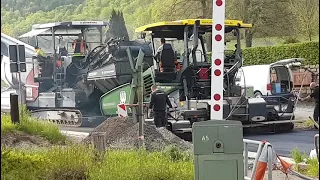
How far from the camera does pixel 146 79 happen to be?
51.9 ft

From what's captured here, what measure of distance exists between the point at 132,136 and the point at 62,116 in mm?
7346

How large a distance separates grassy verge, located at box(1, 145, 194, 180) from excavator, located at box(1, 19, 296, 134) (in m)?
5.00

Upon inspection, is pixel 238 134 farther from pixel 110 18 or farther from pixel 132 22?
pixel 132 22

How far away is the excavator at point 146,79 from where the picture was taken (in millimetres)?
15047

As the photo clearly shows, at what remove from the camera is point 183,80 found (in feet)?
49.8

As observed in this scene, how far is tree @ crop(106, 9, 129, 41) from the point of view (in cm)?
2021

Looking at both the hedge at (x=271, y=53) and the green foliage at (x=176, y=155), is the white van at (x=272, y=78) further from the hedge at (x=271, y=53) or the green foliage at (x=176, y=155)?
the green foliage at (x=176, y=155)

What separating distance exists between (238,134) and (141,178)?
187 centimetres

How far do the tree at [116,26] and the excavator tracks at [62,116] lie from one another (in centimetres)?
279

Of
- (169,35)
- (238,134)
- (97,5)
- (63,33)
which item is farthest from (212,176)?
(97,5)

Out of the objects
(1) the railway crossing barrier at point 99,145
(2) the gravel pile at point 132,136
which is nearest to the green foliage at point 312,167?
(2) the gravel pile at point 132,136

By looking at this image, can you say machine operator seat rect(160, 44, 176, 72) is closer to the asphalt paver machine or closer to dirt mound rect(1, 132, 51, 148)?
the asphalt paver machine

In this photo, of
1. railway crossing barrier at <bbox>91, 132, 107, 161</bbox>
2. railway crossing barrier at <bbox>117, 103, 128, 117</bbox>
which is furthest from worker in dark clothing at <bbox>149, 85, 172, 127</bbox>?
railway crossing barrier at <bbox>91, 132, 107, 161</bbox>

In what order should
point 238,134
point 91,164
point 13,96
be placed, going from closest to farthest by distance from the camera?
point 238,134
point 91,164
point 13,96
